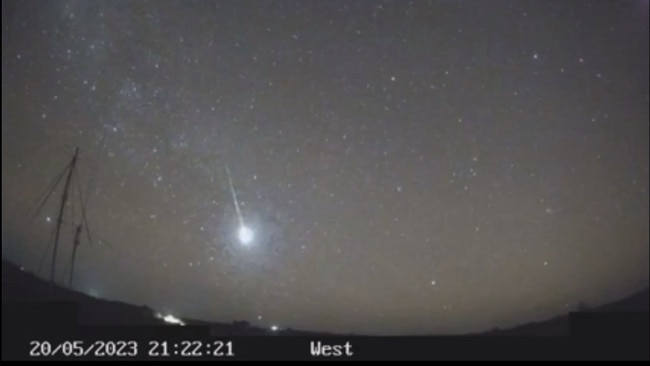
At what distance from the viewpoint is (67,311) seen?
1.77m

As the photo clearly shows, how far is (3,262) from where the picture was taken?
6.33 feet

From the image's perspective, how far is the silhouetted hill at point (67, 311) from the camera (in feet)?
5.76

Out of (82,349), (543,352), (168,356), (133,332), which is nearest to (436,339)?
(543,352)

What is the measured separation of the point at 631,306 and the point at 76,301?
230cm

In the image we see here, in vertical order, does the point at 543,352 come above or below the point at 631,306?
below

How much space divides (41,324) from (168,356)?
45 cm

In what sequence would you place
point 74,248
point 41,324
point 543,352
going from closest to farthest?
point 41,324, point 543,352, point 74,248

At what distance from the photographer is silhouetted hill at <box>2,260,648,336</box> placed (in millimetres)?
1757

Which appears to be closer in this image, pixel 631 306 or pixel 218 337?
pixel 218 337

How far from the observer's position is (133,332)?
5.81 ft

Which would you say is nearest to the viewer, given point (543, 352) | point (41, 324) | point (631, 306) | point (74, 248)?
point (41, 324)

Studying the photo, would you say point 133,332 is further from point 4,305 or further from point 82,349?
point 4,305
